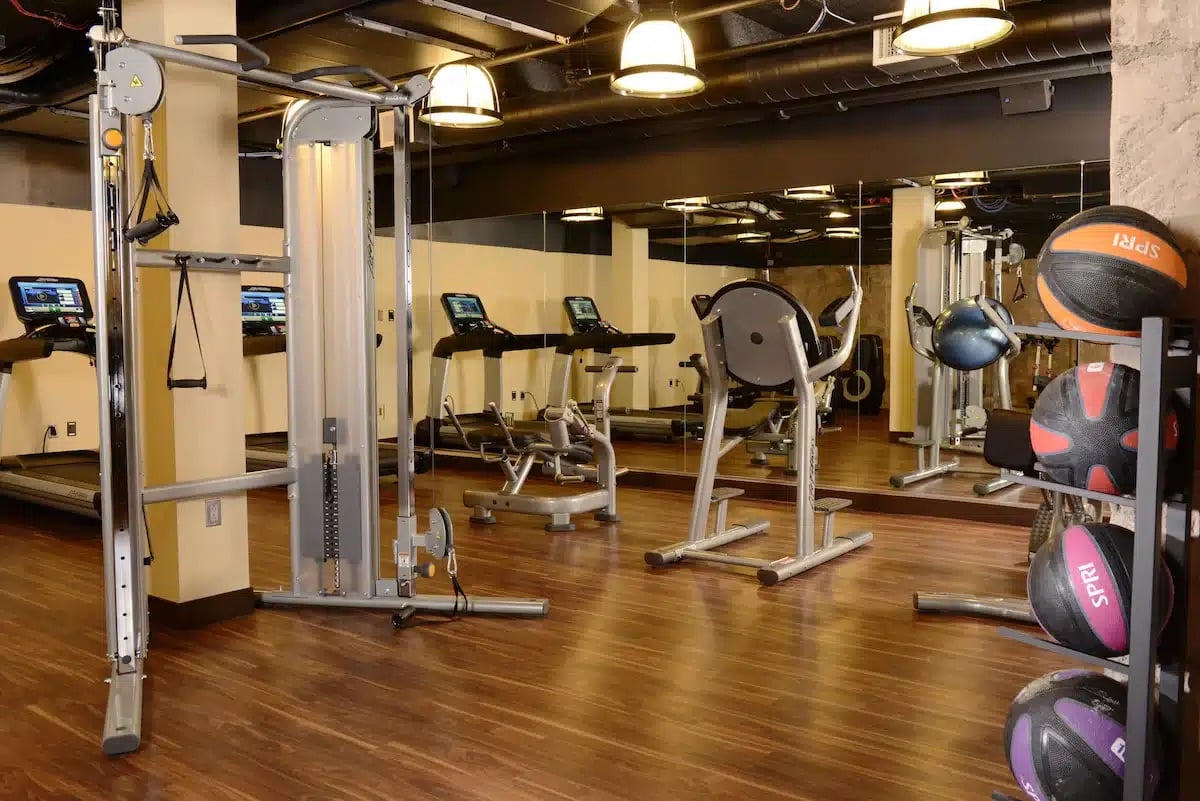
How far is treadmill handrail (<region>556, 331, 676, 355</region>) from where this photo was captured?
805 cm

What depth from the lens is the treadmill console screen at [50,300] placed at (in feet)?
21.4

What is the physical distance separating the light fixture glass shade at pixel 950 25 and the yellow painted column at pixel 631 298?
13.0ft

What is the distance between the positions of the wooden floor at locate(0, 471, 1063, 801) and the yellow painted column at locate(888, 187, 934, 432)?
2.80 metres

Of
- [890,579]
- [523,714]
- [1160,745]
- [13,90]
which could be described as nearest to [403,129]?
[523,714]

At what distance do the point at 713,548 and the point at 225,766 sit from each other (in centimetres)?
306

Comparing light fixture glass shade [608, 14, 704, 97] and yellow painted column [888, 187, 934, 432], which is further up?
light fixture glass shade [608, 14, 704, 97]

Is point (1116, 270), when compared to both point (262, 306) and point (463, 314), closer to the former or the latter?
point (463, 314)

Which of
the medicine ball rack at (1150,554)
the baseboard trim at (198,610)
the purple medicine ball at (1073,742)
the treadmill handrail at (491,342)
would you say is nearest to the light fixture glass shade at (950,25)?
the medicine ball rack at (1150,554)

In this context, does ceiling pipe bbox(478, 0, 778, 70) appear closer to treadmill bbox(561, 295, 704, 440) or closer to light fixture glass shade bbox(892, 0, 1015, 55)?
light fixture glass shade bbox(892, 0, 1015, 55)

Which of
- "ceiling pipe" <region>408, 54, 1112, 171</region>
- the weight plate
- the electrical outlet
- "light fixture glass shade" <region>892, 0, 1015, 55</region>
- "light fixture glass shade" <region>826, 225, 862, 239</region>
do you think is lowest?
the electrical outlet

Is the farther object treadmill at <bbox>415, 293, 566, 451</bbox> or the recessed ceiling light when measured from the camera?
treadmill at <bbox>415, 293, 566, 451</bbox>

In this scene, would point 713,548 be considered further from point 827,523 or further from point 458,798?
point 458,798

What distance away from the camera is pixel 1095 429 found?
1900mm

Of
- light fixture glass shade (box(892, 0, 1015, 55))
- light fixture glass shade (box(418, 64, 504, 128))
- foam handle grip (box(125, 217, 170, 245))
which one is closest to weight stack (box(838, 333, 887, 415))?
light fixture glass shade (box(892, 0, 1015, 55))
